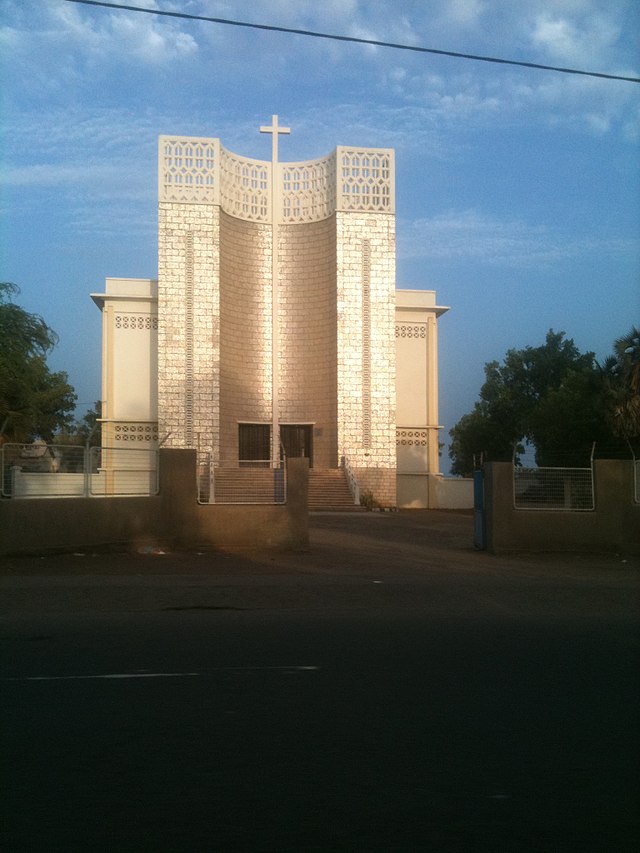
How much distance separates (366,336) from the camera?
41.1 metres

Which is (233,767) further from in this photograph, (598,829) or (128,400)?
(128,400)

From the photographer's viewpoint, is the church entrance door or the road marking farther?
the church entrance door

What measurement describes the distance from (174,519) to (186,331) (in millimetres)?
22257

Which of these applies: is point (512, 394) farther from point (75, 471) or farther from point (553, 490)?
point (75, 471)

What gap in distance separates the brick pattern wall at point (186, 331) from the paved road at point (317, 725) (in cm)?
2724

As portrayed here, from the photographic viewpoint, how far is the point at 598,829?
14.4 feet

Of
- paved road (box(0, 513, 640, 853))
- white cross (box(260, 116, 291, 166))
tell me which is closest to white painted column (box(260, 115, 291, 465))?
white cross (box(260, 116, 291, 166))

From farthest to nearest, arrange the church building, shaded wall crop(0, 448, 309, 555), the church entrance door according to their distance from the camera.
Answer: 1. the church entrance door
2. the church building
3. shaded wall crop(0, 448, 309, 555)

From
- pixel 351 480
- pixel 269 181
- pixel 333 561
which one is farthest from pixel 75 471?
pixel 269 181

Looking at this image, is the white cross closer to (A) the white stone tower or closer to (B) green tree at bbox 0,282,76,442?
(A) the white stone tower

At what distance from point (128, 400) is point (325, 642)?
Answer: 116 feet

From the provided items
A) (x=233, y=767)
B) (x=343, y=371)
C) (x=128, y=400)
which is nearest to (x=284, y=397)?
(x=343, y=371)

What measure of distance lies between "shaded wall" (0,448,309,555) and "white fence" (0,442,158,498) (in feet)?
0.64

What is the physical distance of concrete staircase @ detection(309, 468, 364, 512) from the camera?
123 ft
